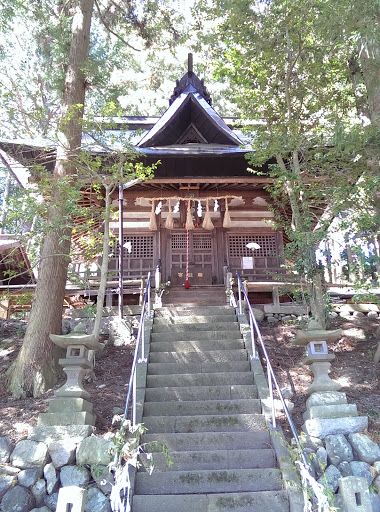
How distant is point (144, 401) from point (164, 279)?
601 cm

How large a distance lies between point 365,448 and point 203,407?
2.02 m

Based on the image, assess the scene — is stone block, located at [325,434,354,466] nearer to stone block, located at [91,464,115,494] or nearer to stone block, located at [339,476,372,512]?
stone block, located at [339,476,372,512]

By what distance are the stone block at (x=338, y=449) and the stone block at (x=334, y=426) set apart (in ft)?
0.26

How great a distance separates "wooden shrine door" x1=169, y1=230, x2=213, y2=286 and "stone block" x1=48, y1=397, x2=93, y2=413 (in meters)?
6.61

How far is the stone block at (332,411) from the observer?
4719 mm

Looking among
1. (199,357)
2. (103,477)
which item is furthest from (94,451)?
(199,357)

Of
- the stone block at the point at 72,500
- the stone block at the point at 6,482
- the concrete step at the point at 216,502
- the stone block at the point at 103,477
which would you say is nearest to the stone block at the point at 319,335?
the concrete step at the point at 216,502

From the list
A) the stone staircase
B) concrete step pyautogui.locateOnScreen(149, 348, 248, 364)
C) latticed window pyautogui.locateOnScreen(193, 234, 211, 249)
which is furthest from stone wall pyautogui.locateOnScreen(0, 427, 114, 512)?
latticed window pyautogui.locateOnScreen(193, 234, 211, 249)

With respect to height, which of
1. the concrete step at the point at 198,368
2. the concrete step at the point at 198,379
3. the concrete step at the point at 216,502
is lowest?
the concrete step at the point at 216,502

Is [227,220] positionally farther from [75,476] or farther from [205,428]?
[75,476]

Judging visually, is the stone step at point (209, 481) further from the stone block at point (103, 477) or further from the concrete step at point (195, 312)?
the concrete step at point (195, 312)

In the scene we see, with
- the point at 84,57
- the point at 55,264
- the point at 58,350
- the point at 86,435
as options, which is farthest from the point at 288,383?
the point at 84,57

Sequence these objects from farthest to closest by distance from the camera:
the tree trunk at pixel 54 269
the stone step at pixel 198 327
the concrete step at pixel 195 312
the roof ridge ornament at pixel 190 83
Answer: the roof ridge ornament at pixel 190 83
the concrete step at pixel 195 312
the stone step at pixel 198 327
the tree trunk at pixel 54 269

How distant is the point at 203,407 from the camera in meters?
5.29
